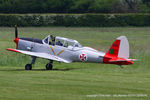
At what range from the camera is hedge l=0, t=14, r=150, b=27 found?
171 ft

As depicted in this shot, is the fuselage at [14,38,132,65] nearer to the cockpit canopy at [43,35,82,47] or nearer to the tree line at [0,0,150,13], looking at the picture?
the cockpit canopy at [43,35,82,47]

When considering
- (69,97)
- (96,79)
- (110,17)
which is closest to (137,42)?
(110,17)

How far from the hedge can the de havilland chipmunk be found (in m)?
29.3

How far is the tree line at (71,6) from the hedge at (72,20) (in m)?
10.5

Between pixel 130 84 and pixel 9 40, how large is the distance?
24.8m

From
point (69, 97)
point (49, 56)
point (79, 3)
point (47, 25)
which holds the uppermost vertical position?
point (79, 3)

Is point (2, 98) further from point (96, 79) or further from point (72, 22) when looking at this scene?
point (72, 22)

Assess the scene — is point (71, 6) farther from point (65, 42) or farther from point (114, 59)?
point (114, 59)

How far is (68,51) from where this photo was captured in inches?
868

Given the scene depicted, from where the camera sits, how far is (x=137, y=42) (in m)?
37.9

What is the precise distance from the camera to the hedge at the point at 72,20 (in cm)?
5209

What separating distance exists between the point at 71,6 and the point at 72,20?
12756mm

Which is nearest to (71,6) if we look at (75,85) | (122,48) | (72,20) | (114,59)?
(72,20)

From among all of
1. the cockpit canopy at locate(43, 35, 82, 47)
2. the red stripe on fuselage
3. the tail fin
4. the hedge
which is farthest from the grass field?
the hedge
